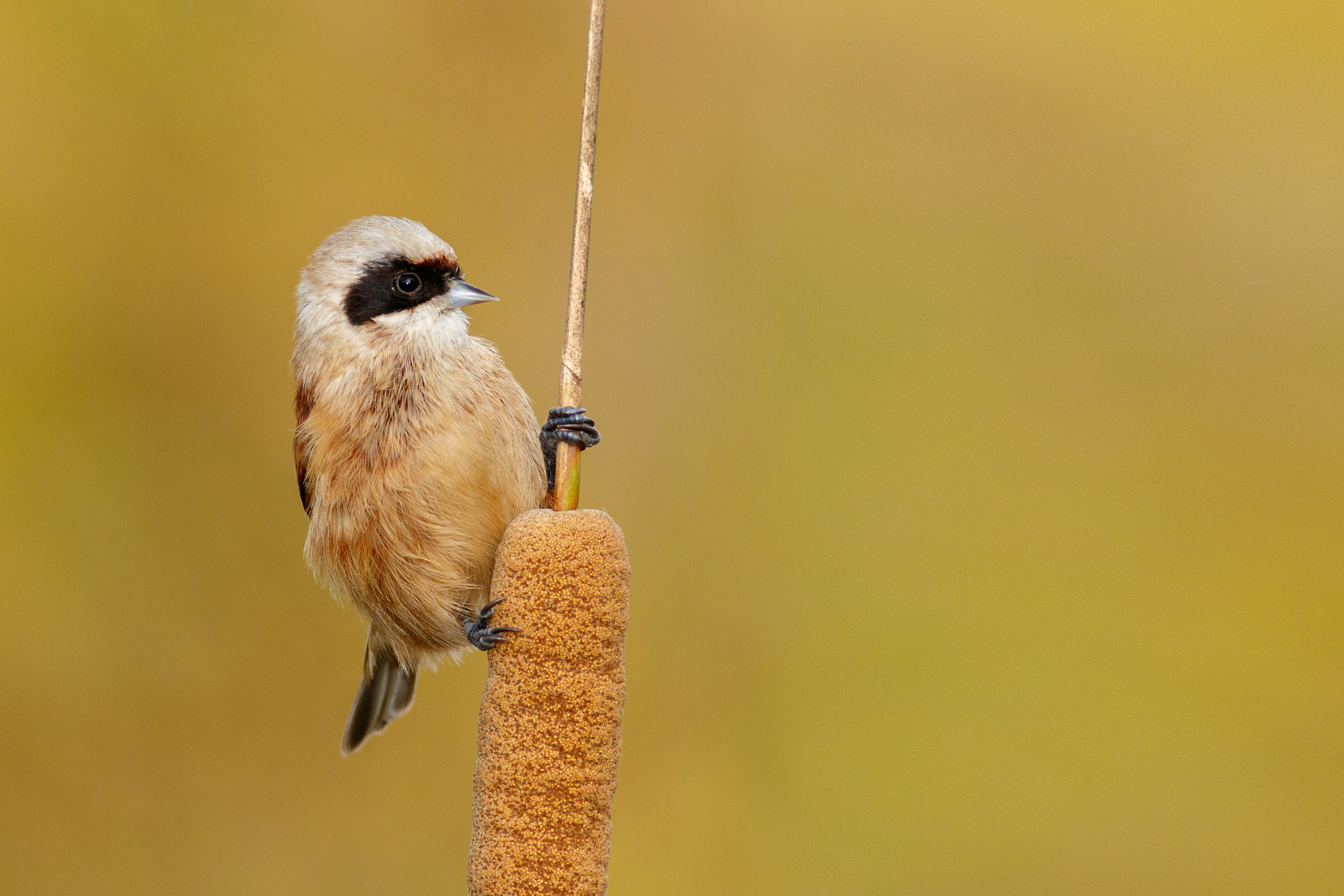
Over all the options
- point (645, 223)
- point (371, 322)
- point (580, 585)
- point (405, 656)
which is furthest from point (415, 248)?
point (645, 223)

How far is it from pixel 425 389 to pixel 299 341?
31 cm

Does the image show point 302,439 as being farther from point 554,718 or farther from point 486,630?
point 554,718

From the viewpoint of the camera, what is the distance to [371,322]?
195 centimetres

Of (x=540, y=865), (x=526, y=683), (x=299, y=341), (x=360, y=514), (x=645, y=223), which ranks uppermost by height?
(x=645, y=223)

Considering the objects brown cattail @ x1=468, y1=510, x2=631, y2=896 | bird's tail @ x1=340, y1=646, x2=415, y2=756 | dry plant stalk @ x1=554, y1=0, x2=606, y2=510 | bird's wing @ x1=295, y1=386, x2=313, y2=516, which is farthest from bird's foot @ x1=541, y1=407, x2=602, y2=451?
bird's tail @ x1=340, y1=646, x2=415, y2=756

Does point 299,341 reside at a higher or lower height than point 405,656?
higher

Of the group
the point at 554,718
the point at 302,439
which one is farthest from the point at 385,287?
the point at 554,718

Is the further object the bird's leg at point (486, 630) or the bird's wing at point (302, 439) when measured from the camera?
the bird's wing at point (302, 439)

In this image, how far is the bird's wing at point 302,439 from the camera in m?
2.09

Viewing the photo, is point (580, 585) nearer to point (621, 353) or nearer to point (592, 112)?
point (592, 112)

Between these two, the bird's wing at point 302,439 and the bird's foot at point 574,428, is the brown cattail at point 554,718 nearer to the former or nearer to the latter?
the bird's foot at point 574,428

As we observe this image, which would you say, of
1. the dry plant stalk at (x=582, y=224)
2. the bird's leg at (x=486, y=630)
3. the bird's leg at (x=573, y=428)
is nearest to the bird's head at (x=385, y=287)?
the bird's leg at (x=573, y=428)

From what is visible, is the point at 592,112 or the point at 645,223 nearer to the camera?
the point at 592,112

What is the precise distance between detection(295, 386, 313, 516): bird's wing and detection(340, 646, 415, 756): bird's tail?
43cm
